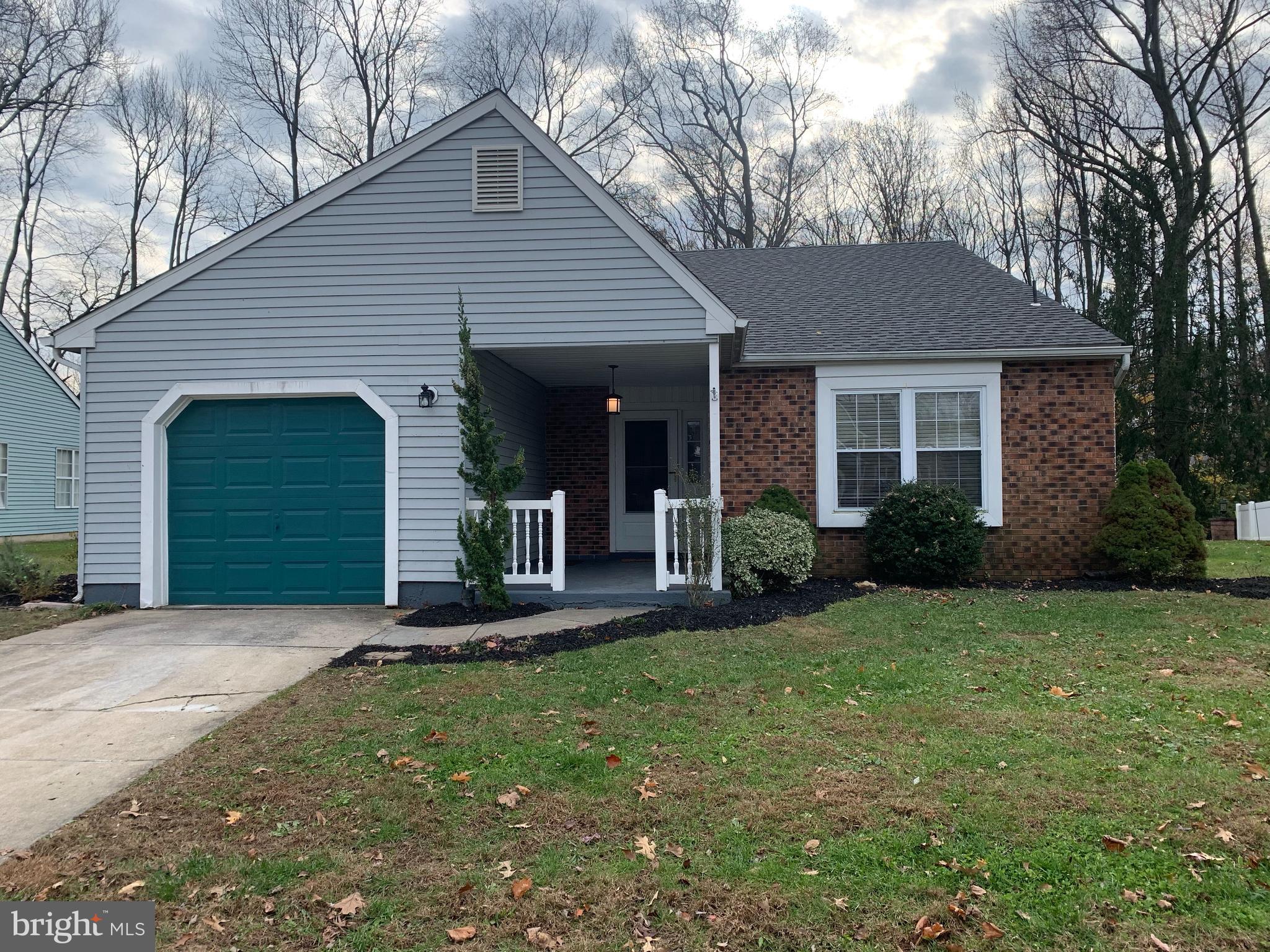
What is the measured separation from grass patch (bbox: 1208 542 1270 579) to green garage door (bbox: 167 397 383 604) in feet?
34.5

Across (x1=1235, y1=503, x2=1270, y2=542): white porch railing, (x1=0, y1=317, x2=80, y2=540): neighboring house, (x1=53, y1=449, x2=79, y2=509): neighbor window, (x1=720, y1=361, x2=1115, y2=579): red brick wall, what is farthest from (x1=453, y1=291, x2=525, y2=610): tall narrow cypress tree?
(x1=53, y1=449, x2=79, y2=509): neighbor window

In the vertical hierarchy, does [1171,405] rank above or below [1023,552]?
above

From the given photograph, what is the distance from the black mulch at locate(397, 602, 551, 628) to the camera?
7.72 metres

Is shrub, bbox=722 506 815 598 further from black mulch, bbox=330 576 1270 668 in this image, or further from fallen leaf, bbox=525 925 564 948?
fallen leaf, bbox=525 925 564 948

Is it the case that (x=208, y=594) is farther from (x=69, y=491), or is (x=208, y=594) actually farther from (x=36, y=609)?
(x=69, y=491)

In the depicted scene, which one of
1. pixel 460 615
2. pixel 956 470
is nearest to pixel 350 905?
pixel 460 615

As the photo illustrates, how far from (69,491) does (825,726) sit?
23.6 metres

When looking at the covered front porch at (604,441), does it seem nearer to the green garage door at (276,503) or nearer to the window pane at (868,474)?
the green garage door at (276,503)

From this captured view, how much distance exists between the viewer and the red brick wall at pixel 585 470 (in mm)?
12602

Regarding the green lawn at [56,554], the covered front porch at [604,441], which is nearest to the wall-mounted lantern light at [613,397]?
the covered front porch at [604,441]

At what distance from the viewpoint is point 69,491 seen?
70.4 feet

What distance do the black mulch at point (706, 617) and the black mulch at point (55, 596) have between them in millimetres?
5025

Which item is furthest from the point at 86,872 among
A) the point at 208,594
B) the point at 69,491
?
the point at 69,491

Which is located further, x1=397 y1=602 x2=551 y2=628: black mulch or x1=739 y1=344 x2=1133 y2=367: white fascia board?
x1=739 y1=344 x2=1133 y2=367: white fascia board
